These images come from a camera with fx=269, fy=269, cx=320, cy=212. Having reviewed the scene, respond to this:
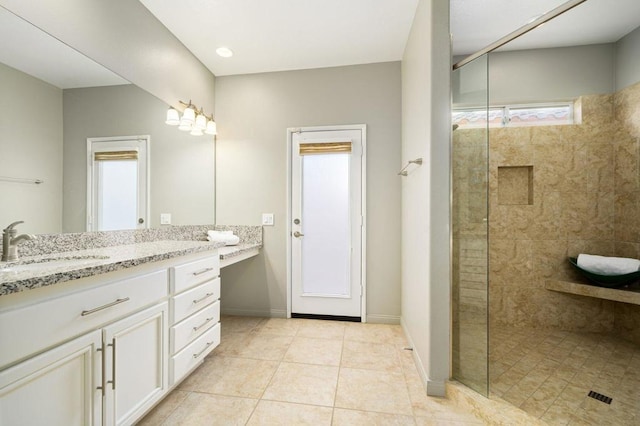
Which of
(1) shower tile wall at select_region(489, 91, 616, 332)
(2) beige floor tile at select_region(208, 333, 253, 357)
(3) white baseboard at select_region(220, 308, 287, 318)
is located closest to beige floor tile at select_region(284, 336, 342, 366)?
(2) beige floor tile at select_region(208, 333, 253, 357)

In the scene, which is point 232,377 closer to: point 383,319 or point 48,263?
point 48,263

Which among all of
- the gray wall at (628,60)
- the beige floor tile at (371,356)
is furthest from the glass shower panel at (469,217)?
the gray wall at (628,60)

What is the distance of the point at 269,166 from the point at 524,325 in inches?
117

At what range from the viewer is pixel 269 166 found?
294 centimetres

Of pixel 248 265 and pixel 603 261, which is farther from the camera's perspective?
pixel 248 265

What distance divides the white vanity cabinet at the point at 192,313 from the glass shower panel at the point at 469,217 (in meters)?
1.66

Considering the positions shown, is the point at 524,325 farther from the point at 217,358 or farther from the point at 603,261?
the point at 217,358

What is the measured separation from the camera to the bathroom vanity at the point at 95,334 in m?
0.86

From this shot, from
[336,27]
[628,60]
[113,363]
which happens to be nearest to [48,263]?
[113,363]

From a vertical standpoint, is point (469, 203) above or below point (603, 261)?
above

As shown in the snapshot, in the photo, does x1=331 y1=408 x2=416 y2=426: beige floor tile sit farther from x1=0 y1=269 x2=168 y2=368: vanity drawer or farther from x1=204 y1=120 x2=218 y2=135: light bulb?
x1=204 y1=120 x2=218 y2=135: light bulb

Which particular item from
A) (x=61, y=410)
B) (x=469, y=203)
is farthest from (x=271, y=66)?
(x=61, y=410)

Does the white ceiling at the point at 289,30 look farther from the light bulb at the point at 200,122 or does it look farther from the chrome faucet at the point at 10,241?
the chrome faucet at the point at 10,241

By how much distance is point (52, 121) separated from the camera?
1.54m
